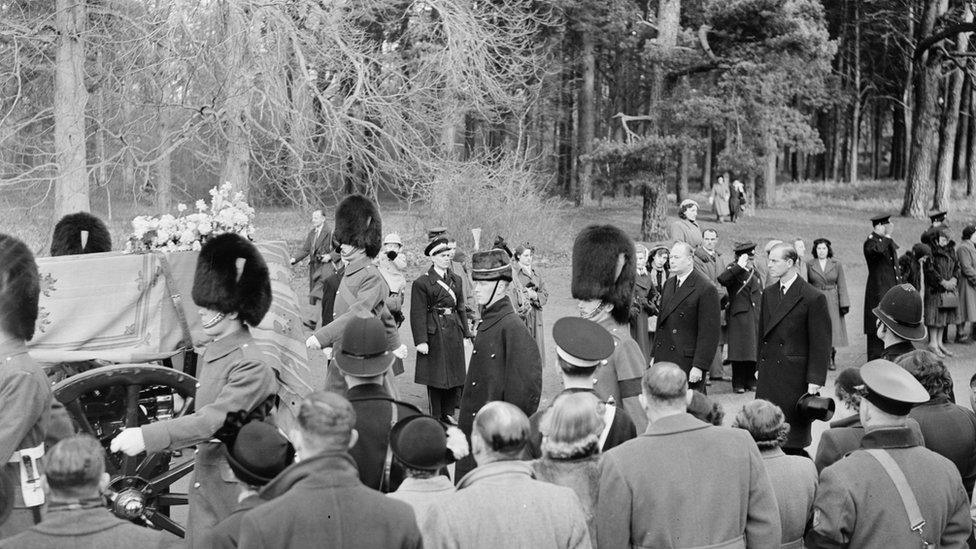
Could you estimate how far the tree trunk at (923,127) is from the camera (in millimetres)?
29250

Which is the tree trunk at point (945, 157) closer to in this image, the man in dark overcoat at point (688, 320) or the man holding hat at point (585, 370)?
the man in dark overcoat at point (688, 320)

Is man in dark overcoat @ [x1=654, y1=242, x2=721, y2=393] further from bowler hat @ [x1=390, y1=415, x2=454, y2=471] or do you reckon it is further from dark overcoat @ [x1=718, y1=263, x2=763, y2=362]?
bowler hat @ [x1=390, y1=415, x2=454, y2=471]

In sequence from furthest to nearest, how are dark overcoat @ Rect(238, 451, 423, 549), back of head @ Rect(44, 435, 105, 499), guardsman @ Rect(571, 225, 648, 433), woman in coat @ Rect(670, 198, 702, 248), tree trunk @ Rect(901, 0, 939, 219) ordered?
1. tree trunk @ Rect(901, 0, 939, 219)
2. woman in coat @ Rect(670, 198, 702, 248)
3. guardsman @ Rect(571, 225, 648, 433)
4. back of head @ Rect(44, 435, 105, 499)
5. dark overcoat @ Rect(238, 451, 423, 549)

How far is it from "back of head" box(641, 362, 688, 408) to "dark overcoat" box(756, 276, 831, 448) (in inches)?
153

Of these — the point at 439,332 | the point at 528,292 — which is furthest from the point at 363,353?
the point at 528,292

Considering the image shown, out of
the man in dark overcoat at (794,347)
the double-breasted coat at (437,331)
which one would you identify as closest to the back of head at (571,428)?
the man in dark overcoat at (794,347)

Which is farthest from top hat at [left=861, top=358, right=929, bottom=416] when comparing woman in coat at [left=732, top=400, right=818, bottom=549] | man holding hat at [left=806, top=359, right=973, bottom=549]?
woman in coat at [left=732, top=400, right=818, bottom=549]

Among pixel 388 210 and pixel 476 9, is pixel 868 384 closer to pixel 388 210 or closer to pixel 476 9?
pixel 476 9

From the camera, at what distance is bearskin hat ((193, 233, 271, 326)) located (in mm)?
4914

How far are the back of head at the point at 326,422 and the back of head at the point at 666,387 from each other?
3.92 ft

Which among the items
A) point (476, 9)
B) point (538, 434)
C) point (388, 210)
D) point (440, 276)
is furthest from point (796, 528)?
point (388, 210)

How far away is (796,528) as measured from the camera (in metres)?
4.41

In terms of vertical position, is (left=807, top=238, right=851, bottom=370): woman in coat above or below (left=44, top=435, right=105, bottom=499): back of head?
below

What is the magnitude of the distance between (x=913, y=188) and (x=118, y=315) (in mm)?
28510
